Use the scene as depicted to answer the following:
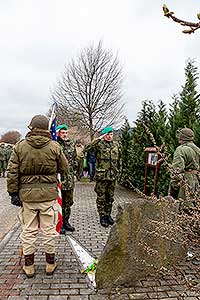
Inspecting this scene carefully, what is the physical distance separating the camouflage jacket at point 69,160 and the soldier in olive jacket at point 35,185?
5.12 feet

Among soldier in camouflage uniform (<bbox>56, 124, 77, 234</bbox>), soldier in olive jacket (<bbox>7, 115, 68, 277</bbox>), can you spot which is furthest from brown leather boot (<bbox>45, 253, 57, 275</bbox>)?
soldier in camouflage uniform (<bbox>56, 124, 77, 234</bbox>)

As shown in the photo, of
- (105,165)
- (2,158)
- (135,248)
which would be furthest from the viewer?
(2,158)

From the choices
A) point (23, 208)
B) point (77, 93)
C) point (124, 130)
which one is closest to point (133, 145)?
point (124, 130)

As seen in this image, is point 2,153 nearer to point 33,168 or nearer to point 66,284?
point 33,168

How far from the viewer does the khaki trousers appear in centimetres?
455

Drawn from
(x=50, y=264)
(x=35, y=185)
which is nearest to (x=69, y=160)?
(x=35, y=185)

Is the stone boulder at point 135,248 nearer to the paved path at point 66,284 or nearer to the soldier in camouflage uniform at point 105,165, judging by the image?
the paved path at point 66,284

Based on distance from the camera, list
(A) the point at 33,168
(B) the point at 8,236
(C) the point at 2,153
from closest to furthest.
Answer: (A) the point at 33,168
(B) the point at 8,236
(C) the point at 2,153

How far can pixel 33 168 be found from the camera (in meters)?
4.50

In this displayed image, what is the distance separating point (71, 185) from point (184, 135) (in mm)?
2094

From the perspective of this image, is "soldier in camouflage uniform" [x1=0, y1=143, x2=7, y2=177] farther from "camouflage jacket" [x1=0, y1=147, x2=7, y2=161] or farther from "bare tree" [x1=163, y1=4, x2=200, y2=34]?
"bare tree" [x1=163, y1=4, x2=200, y2=34]

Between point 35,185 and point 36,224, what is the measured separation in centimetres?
52

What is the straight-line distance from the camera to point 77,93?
20781mm

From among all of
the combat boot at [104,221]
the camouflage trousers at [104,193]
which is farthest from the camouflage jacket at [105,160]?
the combat boot at [104,221]
